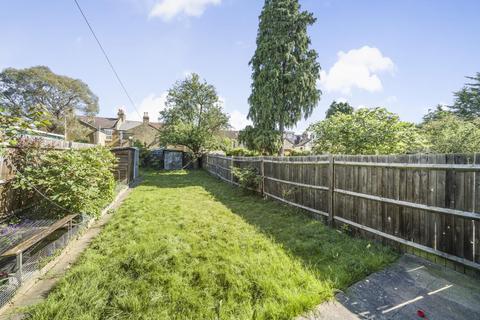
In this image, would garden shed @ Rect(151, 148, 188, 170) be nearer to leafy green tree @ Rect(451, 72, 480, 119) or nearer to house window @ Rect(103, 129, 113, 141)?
house window @ Rect(103, 129, 113, 141)

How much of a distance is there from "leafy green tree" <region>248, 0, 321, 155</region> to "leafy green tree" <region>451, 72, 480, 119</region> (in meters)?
25.6

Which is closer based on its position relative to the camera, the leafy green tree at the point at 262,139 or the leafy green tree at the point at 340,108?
the leafy green tree at the point at 262,139

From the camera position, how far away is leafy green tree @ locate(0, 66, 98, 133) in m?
29.1

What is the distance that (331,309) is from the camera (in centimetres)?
238

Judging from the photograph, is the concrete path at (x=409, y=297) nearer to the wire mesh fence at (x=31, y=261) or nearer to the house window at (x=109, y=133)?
the wire mesh fence at (x=31, y=261)

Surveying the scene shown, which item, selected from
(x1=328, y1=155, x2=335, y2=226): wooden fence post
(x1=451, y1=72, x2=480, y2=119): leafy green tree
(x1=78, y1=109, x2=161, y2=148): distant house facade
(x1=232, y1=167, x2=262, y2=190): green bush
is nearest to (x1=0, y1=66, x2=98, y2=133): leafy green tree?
(x1=78, y1=109, x2=161, y2=148): distant house facade

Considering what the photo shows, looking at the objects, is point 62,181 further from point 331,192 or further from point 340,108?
point 340,108

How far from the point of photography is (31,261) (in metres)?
3.15

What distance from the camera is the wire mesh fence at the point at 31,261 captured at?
8.45 feet

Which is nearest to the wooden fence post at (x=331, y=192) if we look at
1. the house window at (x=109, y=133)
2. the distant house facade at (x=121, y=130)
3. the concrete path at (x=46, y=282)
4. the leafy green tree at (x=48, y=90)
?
the concrete path at (x=46, y=282)

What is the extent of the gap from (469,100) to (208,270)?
1564 inches

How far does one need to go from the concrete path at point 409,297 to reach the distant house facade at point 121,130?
32491 millimetres

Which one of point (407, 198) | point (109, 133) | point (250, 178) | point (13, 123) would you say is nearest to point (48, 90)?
point (109, 133)

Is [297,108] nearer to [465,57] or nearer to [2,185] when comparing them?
[465,57]
